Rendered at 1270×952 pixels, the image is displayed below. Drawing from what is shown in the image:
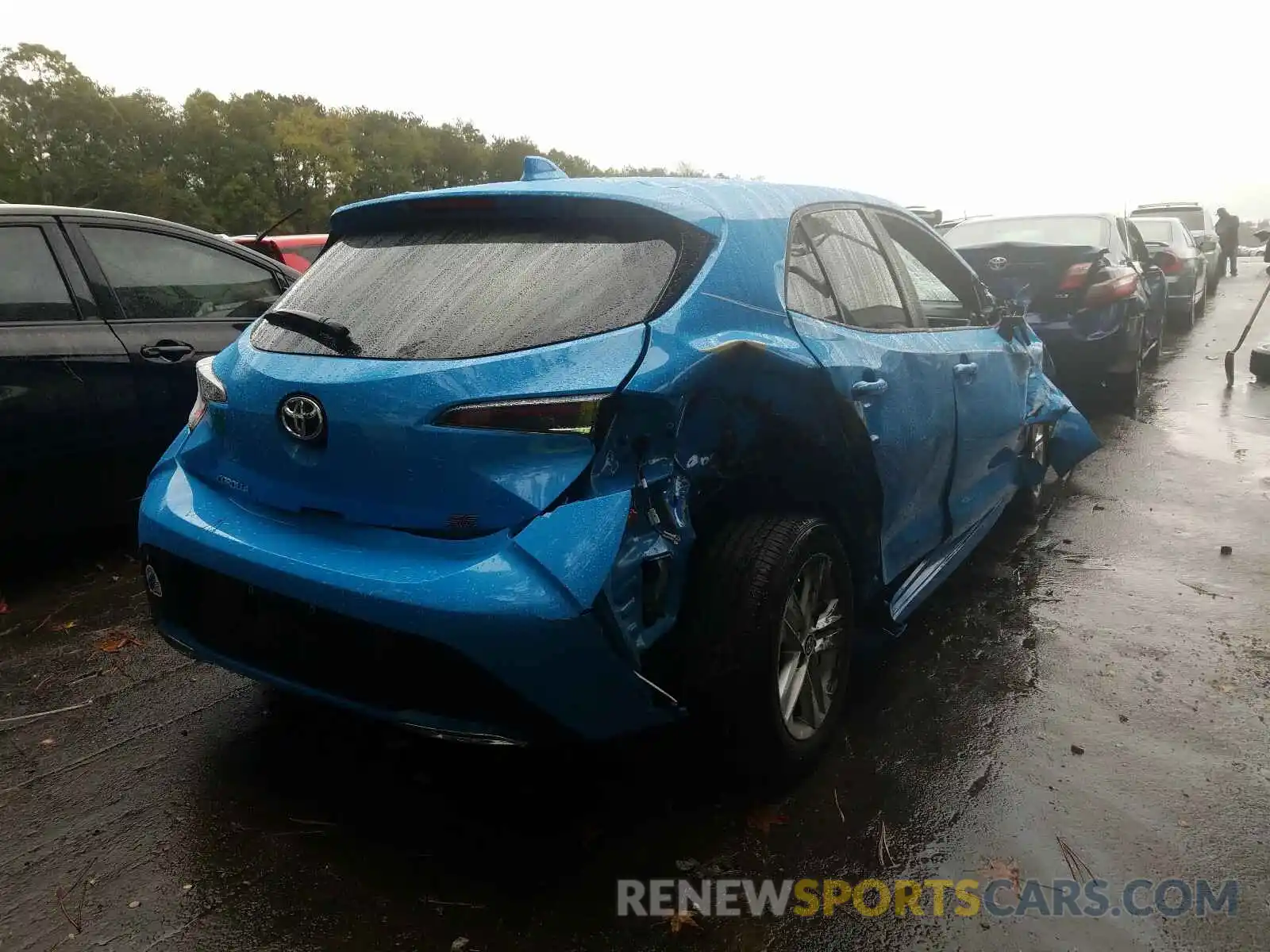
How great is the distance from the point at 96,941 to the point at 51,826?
0.57 meters

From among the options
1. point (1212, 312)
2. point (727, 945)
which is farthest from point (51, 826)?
point (1212, 312)

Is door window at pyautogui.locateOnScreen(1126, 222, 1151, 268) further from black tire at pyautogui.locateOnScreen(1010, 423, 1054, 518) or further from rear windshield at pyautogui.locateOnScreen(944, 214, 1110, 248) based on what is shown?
black tire at pyautogui.locateOnScreen(1010, 423, 1054, 518)

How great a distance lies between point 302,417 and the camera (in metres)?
2.39

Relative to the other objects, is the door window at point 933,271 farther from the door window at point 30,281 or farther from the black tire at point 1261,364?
the black tire at point 1261,364

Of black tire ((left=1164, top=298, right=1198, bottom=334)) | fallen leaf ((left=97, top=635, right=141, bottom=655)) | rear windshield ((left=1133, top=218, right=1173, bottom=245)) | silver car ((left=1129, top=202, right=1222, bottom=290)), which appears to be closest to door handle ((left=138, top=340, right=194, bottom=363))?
fallen leaf ((left=97, top=635, right=141, bottom=655))

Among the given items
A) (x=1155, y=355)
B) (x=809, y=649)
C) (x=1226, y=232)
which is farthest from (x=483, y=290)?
(x=1226, y=232)

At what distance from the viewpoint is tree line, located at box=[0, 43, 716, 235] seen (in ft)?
87.8

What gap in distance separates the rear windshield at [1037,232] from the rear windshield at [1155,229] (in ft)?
18.4

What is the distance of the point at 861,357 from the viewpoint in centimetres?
295

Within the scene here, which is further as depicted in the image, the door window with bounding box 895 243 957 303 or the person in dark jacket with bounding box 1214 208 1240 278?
the person in dark jacket with bounding box 1214 208 1240 278

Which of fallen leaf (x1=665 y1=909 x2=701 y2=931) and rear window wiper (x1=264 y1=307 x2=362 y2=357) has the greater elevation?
rear window wiper (x1=264 y1=307 x2=362 y2=357)

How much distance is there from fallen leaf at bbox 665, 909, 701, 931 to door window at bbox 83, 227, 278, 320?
3.73m

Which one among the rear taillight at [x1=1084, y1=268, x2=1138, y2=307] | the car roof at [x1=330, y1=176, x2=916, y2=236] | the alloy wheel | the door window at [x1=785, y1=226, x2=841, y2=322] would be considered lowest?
the alloy wheel

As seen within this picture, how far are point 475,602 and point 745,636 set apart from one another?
726 millimetres
